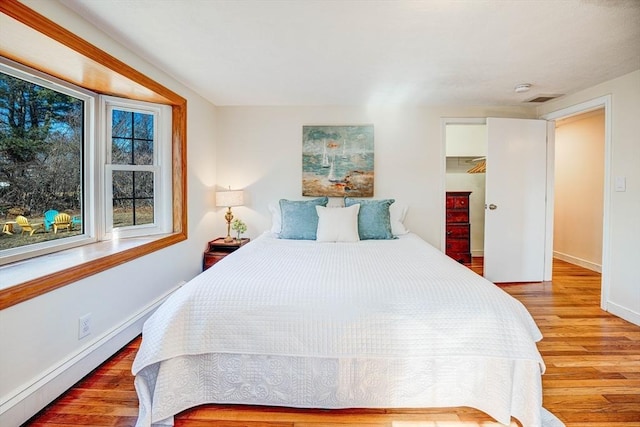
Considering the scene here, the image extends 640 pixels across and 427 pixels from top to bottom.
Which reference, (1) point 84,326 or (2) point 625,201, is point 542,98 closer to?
(2) point 625,201

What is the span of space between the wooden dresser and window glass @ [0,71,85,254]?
4.25m

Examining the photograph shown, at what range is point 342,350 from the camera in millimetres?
1467

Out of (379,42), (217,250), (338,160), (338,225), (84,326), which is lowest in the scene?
(84,326)

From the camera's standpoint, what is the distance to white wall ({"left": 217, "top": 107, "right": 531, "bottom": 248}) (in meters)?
3.74

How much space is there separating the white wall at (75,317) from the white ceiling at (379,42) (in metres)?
0.18

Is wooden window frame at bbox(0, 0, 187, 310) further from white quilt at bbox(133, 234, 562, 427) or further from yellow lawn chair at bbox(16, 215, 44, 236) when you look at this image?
white quilt at bbox(133, 234, 562, 427)

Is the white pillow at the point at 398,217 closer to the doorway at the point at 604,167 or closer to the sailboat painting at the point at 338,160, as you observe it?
the sailboat painting at the point at 338,160

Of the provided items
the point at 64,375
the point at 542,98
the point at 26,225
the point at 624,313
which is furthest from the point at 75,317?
the point at 542,98

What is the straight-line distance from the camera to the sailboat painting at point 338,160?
3725mm

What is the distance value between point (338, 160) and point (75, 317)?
9.22 feet

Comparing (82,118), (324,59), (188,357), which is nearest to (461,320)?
(188,357)

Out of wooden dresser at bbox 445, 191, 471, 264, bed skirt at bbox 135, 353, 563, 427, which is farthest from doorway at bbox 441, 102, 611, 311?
bed skirt at bbox 135, 353, 563, 427

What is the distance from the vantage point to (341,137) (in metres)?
3.73

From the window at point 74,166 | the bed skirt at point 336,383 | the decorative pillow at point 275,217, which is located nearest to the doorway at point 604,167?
the decorative pillow at point 275,217
